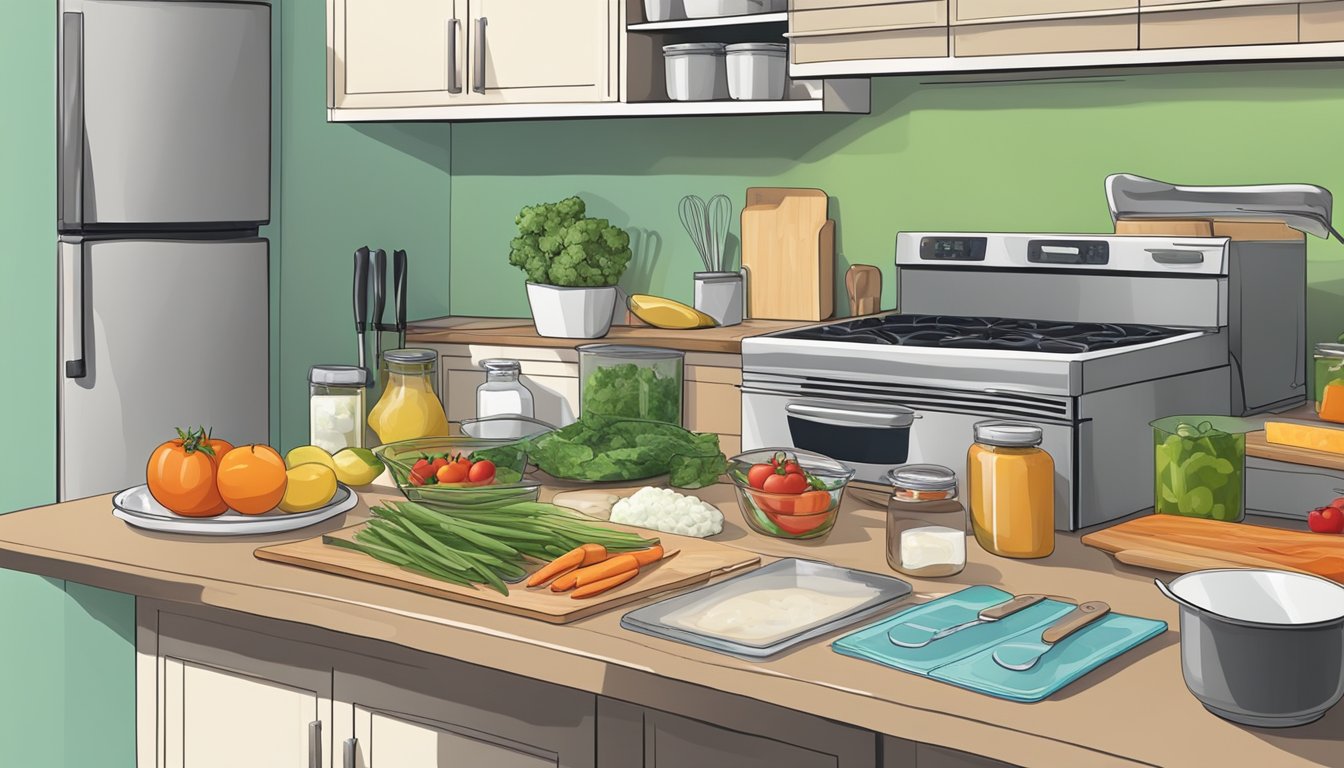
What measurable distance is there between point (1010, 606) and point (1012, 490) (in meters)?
0.27

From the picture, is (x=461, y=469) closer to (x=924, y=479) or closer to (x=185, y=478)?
(x=185, y=478)

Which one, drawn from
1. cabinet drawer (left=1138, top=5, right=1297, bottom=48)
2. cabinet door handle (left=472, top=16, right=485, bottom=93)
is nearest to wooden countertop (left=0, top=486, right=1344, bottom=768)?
cabinet drawer (left=1138, top=5, right=1297, bottom=48)

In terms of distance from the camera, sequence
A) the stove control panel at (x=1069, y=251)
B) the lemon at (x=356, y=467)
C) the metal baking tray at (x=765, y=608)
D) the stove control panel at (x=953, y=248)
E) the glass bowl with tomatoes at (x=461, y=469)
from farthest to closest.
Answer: the stove control panel at (x=953, y=248) → the stove control panel at (x=1069, y=251) → the lemon at (x=356, y=467) → the glass bowl with tomatoes at (x=461, y=469) → the metal baking tray at (x=765, y=608)

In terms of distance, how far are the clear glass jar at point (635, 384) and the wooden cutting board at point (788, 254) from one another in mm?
1036

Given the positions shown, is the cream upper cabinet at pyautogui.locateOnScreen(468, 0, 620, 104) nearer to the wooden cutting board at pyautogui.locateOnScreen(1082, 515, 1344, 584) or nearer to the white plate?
the white plate

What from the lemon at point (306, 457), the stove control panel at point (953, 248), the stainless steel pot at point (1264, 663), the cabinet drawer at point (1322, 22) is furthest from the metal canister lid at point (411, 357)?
the cabinet drawer at point (1322, 22)

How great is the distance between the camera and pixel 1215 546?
5.30 feet

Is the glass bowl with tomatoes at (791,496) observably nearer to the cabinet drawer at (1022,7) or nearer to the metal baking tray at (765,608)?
the metal baking tray at (765,608)

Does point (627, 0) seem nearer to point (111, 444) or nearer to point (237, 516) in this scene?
point (111, 444)

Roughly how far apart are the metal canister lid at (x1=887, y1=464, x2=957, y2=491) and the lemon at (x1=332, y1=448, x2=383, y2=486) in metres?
0.85

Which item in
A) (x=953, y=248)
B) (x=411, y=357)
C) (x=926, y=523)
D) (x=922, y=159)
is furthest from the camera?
(x=922, y=159)

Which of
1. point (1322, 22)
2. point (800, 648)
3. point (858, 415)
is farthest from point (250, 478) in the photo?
point (1322, 22)

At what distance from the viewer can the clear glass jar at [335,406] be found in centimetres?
224

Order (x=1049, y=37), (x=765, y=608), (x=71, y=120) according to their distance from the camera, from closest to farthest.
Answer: (x=765, y=608)
(x=1049, y=37)
(x=71, y=120)
